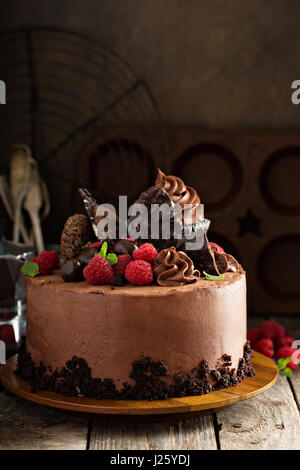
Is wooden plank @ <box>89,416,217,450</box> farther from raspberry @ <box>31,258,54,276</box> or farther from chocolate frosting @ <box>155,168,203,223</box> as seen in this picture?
chocolate frosting @ <box>155,168,203,223</box>

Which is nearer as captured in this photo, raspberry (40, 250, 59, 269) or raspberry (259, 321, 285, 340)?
raspberry (40, 250, 59, 269)

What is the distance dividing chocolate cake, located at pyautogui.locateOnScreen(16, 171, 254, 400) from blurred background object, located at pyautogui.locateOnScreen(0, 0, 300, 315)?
1.23 metres

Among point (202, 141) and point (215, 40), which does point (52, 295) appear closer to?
point (202, 141)

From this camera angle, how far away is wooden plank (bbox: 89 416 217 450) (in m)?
1.66

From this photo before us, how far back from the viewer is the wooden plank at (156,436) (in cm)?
166

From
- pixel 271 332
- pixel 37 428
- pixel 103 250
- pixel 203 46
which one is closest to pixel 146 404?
pixel 37 428

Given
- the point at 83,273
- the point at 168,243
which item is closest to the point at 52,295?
the point at 83,273

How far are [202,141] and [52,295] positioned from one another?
5.03ft

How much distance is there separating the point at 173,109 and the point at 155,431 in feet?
6.01

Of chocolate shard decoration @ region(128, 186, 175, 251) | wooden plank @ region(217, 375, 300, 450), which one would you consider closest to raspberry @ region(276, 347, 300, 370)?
wooden plank @ region(217, 375, 300, 450)

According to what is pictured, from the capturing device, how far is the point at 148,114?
124 inches

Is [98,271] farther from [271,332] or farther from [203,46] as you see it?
[203,46]

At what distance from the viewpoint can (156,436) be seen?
5.60 ft

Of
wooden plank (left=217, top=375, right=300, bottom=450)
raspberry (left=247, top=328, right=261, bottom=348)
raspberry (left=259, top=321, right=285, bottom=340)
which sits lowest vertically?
wooden plank (left=217, top=375, right=300, bottom=450)
